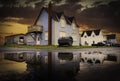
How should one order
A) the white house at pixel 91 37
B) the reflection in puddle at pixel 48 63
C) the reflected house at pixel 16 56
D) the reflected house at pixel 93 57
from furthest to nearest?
the white house at pixel 91 37 → the reflected house at pixel 16 56 → the reflected house at pixel 93 57 → the reflection in puddle at pixel 48 63

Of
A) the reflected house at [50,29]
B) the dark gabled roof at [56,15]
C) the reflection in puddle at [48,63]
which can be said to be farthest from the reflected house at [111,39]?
the dark gabled roof at [56,15]

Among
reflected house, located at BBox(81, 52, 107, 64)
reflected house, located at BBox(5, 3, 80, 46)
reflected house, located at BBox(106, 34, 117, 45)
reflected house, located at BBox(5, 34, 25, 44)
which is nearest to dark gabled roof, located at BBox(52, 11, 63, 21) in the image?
reflected house, located at BBox(5, 3, 80, 46)

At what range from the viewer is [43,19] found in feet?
12.9

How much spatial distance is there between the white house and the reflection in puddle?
0.17 meters

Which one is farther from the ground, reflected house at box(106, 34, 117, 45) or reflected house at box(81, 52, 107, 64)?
reflected house at box(106, 34, 117, 45)

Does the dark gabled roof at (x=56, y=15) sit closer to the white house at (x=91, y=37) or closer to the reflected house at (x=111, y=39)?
the white house at (x=91, y=37)

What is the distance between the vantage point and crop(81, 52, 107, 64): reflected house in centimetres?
353

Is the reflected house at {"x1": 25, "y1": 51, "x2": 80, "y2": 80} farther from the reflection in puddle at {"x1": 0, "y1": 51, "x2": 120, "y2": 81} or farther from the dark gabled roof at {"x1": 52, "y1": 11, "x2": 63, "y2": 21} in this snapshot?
the dark gabled roof at {"x1": 52, "y1": 11, "x2": 63, "y2": 21}

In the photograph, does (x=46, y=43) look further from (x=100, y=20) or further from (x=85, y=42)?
(x=100, y=20)

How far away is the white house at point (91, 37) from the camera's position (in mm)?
3867

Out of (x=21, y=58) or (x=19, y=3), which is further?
(x=19, y=3)

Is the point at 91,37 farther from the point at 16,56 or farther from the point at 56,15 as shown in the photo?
the point at 16,56

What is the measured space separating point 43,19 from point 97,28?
0.91 meters

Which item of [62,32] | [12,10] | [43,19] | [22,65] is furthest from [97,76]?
[12,10]
